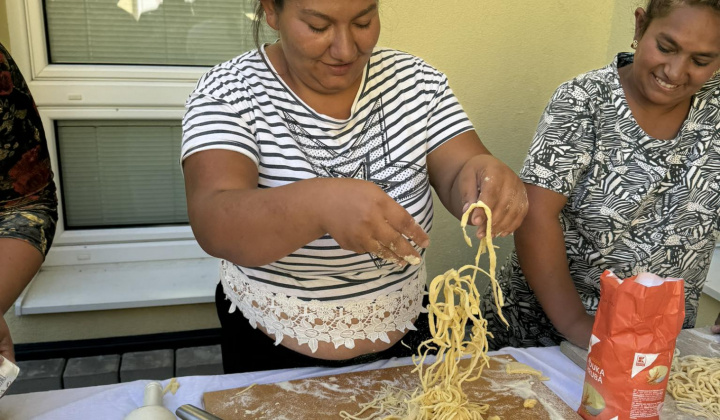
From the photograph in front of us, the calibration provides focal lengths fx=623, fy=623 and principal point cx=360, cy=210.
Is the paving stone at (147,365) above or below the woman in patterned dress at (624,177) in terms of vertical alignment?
below

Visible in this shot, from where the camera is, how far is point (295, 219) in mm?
1076

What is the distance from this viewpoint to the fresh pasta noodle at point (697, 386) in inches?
55.4

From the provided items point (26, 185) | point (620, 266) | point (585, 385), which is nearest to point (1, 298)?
point (26, 185)

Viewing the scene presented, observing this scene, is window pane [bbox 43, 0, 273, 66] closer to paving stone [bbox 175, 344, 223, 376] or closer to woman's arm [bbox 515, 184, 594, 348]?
paving stone [bbox 175, 344, 223, 376]

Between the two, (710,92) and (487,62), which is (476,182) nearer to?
(710,92)

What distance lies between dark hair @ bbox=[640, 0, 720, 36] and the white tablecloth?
943 millimetres

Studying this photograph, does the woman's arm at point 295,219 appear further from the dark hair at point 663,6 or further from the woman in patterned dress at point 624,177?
the dark hair at point 663,6

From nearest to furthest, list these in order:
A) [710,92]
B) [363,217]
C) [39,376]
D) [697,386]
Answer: [363,217] < [697,386] < [710,92] < [39,376]

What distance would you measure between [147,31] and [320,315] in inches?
66.1

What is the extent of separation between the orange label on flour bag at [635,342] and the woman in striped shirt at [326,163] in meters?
0.26

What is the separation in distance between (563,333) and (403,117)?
736 millimetres

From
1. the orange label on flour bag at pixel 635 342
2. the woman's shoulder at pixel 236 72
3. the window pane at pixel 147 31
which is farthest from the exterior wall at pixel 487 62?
the orange label on flour bag at pixel 635 342

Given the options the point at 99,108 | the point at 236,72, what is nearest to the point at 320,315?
the point at 236,72

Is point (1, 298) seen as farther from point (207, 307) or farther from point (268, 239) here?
point (207, 307)
